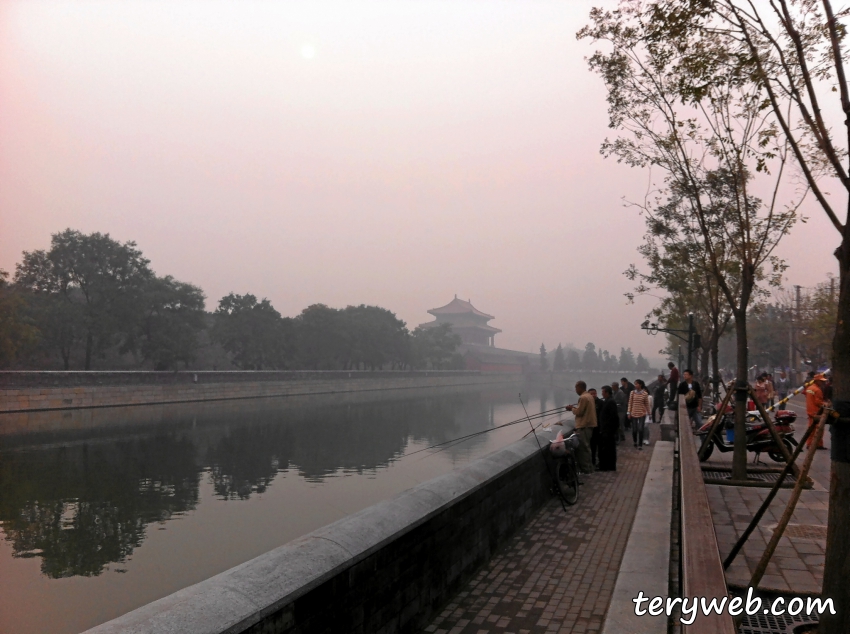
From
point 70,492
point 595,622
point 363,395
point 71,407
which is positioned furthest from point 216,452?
point 363,395

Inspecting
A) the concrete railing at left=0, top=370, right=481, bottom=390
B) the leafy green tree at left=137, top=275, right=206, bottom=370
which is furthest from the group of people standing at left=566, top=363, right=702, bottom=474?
the leafy green tree at left=137, top=275, right=206, bottom=370

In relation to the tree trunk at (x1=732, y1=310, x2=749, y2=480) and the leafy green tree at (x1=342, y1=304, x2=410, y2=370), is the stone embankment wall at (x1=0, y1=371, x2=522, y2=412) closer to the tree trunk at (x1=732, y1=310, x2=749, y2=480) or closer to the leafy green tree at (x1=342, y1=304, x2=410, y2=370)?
the leafy green tree at (x1=342, y1=304, x2=410, y2=370)

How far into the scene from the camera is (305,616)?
3.16m

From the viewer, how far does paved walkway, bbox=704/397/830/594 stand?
5.09 metres

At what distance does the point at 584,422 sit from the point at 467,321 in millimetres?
109767

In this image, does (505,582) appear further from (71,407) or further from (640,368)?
(640,368)

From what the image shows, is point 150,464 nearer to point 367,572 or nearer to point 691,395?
point 691,395

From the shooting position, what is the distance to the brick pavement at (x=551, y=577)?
4.99 meters

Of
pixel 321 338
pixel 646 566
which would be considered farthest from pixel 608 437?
pixel 321 338

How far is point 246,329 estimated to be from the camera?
149 ft

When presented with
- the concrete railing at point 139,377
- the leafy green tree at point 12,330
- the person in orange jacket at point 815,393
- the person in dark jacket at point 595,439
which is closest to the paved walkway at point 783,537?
the person in orange jacket at point 815,393

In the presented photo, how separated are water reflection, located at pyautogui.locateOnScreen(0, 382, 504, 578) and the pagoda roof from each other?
3350 inches

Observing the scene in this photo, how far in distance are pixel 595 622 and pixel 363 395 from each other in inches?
1905

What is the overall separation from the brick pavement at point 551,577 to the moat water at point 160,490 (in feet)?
17.3
